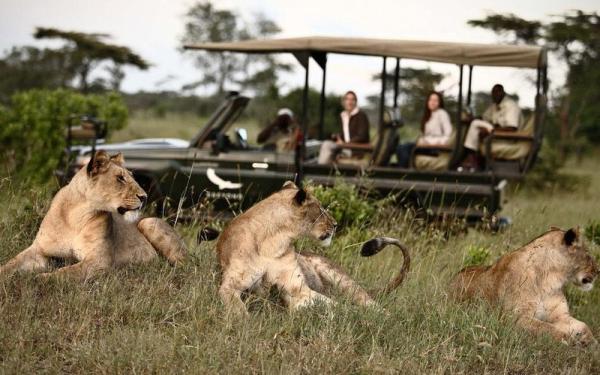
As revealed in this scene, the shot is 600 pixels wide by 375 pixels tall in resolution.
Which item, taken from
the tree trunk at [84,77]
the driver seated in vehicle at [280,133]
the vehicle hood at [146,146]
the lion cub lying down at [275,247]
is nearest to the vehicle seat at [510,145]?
the driver seated in vehicle at [280,133]

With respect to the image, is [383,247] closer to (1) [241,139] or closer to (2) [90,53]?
(1) [241,139]

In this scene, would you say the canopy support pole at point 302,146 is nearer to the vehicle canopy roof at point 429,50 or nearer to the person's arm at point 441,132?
the vehicle canopy roof at point 429,50

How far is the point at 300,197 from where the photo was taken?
5082 mm

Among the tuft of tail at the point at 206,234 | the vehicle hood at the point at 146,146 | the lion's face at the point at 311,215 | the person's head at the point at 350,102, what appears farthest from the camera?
the vehicle hood at the point at 146,146

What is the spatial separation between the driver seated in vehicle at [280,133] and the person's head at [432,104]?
1228 millimetres

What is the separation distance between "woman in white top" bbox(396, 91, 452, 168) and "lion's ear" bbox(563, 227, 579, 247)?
384 cm

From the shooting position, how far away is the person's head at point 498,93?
9391mm

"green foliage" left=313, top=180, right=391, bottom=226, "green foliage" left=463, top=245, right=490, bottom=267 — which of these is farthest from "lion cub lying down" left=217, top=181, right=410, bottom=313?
"green foliage" left=313, top=180, right=391, bottom=226

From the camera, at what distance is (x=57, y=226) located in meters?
5.18

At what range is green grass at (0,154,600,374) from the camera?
4.29 metres

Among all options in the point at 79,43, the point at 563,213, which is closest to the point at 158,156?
the point at 563,213

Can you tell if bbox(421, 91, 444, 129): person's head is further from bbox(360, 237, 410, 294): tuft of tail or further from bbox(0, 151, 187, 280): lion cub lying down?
bbox(0, 151, 187, 280): lion cub lying down

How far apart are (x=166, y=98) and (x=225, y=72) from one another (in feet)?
9.50

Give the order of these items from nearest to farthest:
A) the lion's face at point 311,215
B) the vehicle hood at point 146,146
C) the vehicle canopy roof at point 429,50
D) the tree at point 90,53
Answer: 1. the lion's face at point 311,215
2. the vehicle canopy roof at point 429,50
3. the vehicle hood at point 146,146
4. the tree at point 90,53
